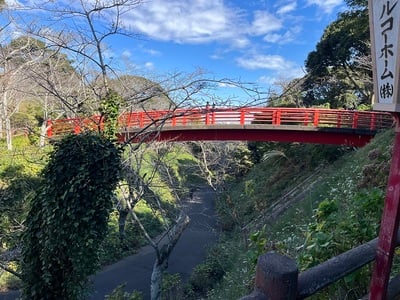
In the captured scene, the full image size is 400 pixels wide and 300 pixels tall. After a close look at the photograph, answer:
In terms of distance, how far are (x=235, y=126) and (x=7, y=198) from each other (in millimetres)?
9673

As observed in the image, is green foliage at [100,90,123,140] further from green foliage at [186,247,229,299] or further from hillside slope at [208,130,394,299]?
green foliage at [186,247,229,299]

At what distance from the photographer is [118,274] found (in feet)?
40.1

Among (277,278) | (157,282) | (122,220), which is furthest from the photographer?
(122,220)

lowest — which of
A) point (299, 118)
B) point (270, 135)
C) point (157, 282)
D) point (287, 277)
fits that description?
point (157, 282)

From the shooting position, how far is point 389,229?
5.26 ft

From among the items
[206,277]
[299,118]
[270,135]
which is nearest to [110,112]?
[206,277]

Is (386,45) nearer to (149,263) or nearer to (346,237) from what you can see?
(346,237)

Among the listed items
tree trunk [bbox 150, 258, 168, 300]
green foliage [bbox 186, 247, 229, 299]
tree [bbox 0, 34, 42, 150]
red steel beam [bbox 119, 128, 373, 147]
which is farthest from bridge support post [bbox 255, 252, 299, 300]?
tree [bbox 0, 34, 42, 150]

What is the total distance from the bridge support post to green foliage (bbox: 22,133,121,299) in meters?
5.02

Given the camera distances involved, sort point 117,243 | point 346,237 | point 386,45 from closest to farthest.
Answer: point 386,45 < point 346,237 < point 117,243

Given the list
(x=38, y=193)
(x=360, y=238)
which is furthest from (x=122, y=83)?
(x=360, y=238)

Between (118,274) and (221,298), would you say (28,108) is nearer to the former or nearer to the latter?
(118,274)

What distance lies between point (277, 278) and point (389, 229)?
0.78m

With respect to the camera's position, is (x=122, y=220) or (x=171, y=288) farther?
(x=122, y=220)
